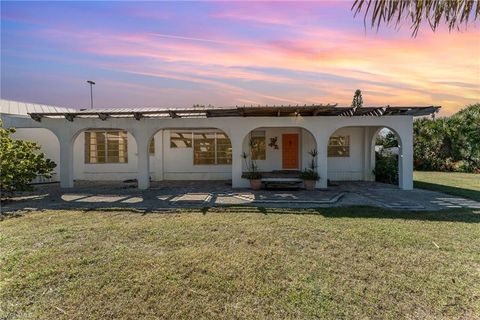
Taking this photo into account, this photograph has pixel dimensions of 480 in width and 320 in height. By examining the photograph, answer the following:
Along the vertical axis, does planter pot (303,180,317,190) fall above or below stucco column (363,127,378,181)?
below

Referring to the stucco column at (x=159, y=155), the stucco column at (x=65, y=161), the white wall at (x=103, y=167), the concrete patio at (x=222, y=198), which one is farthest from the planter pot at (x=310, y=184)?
the stucco column at (x=65, y=161)

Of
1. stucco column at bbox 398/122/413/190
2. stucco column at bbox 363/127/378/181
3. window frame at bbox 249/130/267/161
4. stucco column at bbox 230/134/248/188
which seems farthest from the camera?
window frame at bbox 249/130/267/161

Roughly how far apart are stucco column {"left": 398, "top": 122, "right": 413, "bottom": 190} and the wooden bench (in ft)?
15.3

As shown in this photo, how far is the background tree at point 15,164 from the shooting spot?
965 centimetres

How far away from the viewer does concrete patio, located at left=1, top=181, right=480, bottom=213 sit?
30.8 feet

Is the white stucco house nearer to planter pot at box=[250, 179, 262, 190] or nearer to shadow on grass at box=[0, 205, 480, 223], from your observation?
planter pot at box=[250, 179, 262, 190]

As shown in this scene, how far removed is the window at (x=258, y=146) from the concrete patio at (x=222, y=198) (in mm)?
3789

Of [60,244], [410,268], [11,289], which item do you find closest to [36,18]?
[60,244]

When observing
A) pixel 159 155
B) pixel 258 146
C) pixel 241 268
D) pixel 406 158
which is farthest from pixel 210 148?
pixel 241 268

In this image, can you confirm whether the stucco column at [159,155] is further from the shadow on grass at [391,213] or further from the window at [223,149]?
the shadow on grass at [391,213]

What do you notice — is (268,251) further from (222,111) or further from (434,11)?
(222,111)

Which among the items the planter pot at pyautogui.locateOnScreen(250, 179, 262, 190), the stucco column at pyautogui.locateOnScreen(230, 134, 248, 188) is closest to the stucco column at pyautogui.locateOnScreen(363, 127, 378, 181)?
the planter pot at pyautogui.locateOnScreen(250, 179, 262, 190)

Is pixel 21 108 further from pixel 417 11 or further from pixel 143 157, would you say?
pixel 417 11

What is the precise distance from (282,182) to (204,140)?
228 inches
